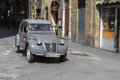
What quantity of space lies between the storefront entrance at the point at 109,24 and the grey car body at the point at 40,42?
16.0 feet

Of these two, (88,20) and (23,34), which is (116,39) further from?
(23,34)

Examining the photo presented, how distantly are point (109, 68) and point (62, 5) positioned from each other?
677 inches

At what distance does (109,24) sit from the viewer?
21766 mm

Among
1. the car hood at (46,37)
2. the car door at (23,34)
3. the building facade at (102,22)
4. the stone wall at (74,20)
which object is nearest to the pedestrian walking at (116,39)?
the building facade at (102,22)

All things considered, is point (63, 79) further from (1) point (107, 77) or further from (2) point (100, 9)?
(2) point (100, 9)

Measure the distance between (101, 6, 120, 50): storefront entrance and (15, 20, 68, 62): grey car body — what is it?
16.0ft

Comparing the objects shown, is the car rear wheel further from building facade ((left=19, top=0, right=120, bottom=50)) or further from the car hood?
building facade ((left=19, top=0, right=120, bottom=50))

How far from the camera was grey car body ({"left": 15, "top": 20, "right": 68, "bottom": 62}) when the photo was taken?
49.5ft

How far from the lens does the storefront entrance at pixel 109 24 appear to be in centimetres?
2083

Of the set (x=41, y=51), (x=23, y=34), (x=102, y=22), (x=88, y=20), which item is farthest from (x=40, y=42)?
(x=88, y=20)

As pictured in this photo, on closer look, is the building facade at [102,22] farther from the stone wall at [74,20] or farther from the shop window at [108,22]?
the stone wall at [74,20]

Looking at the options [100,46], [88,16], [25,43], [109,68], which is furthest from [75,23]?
[109,68]

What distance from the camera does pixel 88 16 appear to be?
24.1 m

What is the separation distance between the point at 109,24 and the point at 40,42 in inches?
297
